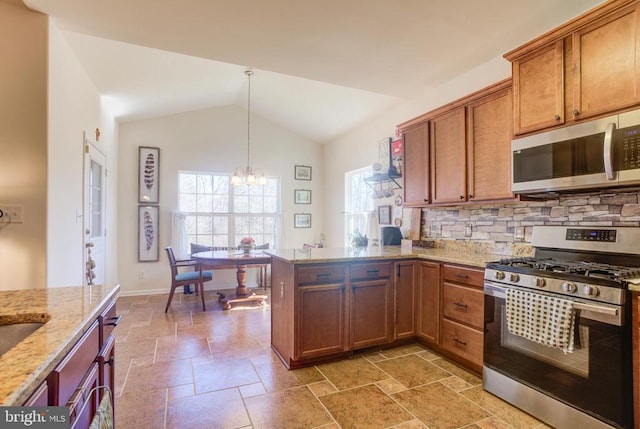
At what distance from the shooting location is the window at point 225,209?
18.3 feet

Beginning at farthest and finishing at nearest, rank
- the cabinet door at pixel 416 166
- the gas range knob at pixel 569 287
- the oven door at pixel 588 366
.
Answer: the cabinet door at pixel 416 166 → the gas range knob at pixel 569 287 → the oven door at pixel 588 366

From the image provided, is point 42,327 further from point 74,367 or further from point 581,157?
point 581,157

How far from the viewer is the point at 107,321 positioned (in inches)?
57.2

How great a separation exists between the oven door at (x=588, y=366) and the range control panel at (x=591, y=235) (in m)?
0.64

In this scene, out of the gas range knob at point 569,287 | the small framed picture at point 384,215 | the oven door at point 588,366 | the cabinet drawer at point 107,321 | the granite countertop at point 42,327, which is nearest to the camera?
the granite countertop at point 42,327

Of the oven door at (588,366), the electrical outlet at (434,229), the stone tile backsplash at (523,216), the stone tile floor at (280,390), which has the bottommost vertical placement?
the stone tile floor at (280,390)

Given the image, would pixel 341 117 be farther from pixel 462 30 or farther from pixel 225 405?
pixel 225 405

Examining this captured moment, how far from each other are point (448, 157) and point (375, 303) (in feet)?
5.00

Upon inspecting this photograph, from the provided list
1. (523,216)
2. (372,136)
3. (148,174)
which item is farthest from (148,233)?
(523,216)

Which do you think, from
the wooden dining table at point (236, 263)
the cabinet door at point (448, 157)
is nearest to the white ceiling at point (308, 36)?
Answer: the cabinet door at point (448, 157)

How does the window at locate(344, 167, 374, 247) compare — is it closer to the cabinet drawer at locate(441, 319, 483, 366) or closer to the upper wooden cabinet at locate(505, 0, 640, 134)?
the cabinet drawer at locate(441, 319, 483, 366)

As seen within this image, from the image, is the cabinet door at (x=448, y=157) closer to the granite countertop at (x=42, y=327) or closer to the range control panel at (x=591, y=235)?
the range control panel at (x=591, y=235)

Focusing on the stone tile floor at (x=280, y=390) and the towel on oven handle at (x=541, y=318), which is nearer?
the towel on oven handle at (x=541, y=318)

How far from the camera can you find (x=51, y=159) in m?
2.44
